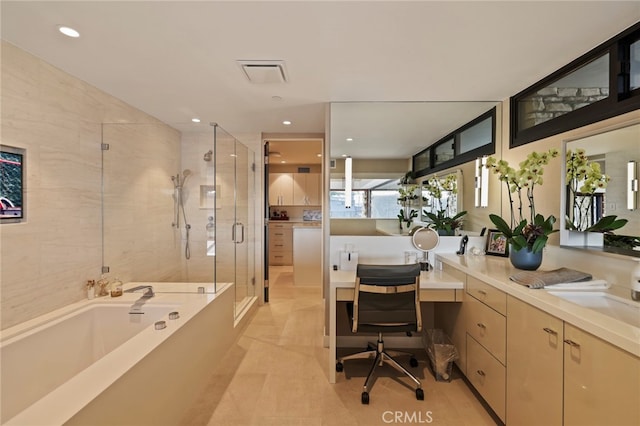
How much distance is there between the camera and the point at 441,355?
230cm

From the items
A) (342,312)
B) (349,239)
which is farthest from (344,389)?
(349,239)

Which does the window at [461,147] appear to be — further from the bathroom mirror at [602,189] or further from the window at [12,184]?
the window at [12,184]

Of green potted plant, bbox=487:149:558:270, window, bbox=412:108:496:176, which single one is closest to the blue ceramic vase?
green potted plant, bbox=487:149:558:270

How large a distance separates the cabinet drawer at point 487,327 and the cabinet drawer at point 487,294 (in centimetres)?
4

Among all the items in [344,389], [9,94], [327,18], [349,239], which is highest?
[327,18]

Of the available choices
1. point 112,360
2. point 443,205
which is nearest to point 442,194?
point 443,205

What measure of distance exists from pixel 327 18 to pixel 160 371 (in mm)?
2083

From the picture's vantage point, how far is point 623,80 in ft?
5.19

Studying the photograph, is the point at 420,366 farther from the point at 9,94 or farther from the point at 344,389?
the point at 9,94

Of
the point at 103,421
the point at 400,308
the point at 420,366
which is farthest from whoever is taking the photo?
the point at 420,366

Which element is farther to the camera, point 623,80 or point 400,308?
point 400,308

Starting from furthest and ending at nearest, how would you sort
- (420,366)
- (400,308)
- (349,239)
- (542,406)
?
1. (349,239)
2. (420,366)
3. (400,308)
4. (542,406)

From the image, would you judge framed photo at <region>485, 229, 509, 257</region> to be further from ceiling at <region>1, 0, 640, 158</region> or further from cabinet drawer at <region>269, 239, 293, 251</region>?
cabinet drawer at <region>269, 239, 293, 251</region>

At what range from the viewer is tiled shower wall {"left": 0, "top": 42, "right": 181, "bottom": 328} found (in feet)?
5.78
